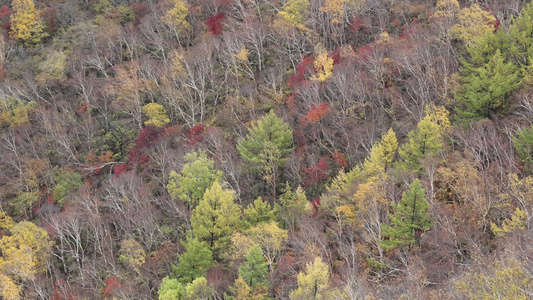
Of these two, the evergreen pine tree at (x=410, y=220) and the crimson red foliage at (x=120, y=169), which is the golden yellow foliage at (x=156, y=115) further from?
the evergreen pine tree at (x=410, y=220)

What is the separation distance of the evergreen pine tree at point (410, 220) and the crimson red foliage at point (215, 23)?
49907mm

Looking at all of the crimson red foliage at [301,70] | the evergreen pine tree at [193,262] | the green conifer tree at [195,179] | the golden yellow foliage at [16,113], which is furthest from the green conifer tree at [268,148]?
the golden yellow foliage at [16,113]

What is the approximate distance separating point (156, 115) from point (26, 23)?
1543 inches

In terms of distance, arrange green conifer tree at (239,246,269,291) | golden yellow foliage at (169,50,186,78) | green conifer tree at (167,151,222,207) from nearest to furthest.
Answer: green conifer tree at (239,246,269,291), green conifer tree at (167,151,222,207), golden yellow foliage at (169,50,186,78)

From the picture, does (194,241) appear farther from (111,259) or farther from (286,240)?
(111,259)

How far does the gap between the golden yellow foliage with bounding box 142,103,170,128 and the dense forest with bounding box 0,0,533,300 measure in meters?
0.20

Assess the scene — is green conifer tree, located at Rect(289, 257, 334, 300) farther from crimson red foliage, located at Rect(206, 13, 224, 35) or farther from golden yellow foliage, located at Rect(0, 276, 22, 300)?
crimson red foliage, located at Rect(206, 13, 224, 35)

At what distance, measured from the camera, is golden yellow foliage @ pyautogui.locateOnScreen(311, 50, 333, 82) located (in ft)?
205

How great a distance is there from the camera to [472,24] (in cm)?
5581

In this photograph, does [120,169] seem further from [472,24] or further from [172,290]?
[472,24]

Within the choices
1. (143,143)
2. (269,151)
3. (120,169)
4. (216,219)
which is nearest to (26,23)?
(143,143)

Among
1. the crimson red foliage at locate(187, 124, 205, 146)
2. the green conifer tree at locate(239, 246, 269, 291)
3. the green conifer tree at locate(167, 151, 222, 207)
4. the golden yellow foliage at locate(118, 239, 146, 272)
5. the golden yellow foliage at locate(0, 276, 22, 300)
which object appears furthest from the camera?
the crimson red foliage at locate(187, 124, 205, 146)

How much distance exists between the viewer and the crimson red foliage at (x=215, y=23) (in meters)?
80.3

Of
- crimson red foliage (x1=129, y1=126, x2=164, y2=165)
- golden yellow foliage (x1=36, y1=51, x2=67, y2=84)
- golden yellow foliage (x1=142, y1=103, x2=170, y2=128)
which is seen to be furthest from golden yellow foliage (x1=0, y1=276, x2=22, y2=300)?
golden yellow foliage (x1=36, y1=51, x2=67, y2=84)
